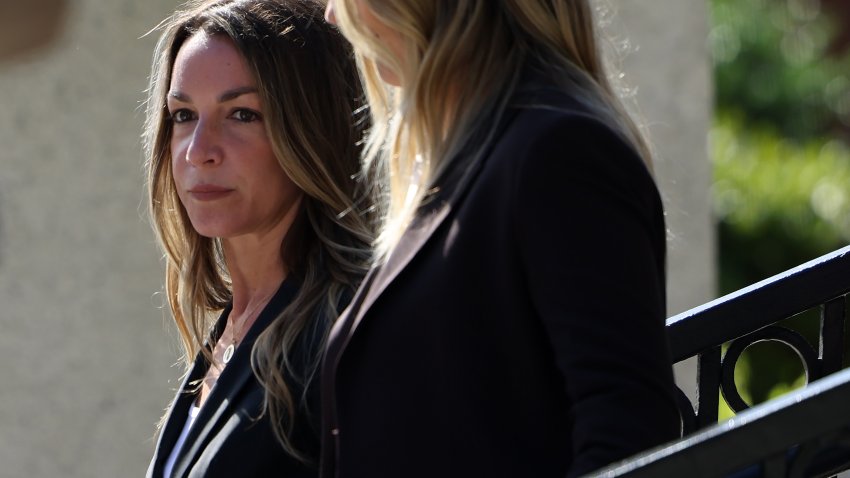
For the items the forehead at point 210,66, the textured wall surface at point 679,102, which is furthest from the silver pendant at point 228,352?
the textured wall surface at point 679,102

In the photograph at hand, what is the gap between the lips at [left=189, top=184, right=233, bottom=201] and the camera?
7.36 feet

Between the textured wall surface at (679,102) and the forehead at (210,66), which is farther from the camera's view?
the textured wall surface at (679,102)

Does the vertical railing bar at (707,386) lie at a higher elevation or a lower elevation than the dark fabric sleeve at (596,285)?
lower

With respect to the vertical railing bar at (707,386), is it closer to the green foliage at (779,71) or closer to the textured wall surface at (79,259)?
the textured wall surface at (79,259)

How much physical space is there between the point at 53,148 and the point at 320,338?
2.27 metres

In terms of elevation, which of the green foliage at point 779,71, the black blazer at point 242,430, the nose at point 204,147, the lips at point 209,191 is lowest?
the green foliage at point 779,71

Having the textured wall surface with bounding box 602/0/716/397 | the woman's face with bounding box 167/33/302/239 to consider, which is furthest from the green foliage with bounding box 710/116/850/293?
the woman's face with bounding box 167/33/302/239

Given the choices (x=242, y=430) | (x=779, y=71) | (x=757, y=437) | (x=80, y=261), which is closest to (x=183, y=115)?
(x=242, y=430)

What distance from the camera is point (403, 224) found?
1.62m

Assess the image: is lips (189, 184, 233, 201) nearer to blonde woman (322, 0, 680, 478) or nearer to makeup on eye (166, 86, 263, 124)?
makeup on eye (166, 86, 263, 124)

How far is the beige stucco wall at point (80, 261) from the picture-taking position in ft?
13.5

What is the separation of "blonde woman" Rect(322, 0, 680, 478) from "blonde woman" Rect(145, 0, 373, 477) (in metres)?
0.48

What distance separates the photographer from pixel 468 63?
1.61 meters

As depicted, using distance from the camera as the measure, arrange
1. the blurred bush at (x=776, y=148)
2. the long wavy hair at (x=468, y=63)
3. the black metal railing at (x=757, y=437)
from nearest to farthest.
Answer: the black metal railing at (x=757, y=437), the long wavy hair at (x=468, y=63), the blurred bush at (x=776, y=148)
